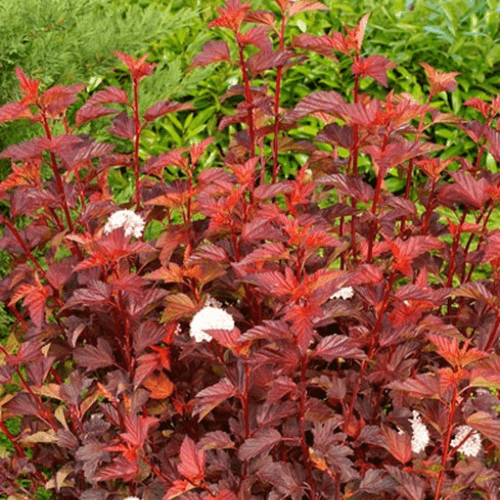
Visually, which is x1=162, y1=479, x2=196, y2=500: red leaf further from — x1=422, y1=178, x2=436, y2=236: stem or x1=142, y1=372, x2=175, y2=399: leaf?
x1=422, y1=178, x2=436, y2=236: stem

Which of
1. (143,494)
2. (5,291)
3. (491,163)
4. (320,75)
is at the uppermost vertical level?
(5,291)

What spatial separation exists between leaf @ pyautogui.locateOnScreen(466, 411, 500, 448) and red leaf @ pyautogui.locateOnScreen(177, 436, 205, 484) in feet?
1.67

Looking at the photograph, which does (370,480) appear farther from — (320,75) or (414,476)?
(320,75)

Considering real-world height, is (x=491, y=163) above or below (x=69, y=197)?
below

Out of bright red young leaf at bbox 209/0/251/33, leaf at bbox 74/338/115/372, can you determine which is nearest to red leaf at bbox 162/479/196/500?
leaf at bbox 74/338/115/372

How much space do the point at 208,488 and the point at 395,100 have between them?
1.11 metres

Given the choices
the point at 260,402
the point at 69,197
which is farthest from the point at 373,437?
the point at 69,197

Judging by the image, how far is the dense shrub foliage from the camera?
5.57 feet

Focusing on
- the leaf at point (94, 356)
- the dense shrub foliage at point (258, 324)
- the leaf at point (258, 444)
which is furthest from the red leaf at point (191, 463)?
the leaf at point (94, 356)

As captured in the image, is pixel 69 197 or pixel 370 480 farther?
pixel 69 197

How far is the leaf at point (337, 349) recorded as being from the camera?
5.39 feet

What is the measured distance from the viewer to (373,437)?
1828 mm

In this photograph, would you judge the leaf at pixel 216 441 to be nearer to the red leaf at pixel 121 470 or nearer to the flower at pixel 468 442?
the red leaf at pixel 121 470

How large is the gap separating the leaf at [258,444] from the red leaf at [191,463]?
0.36 ft
